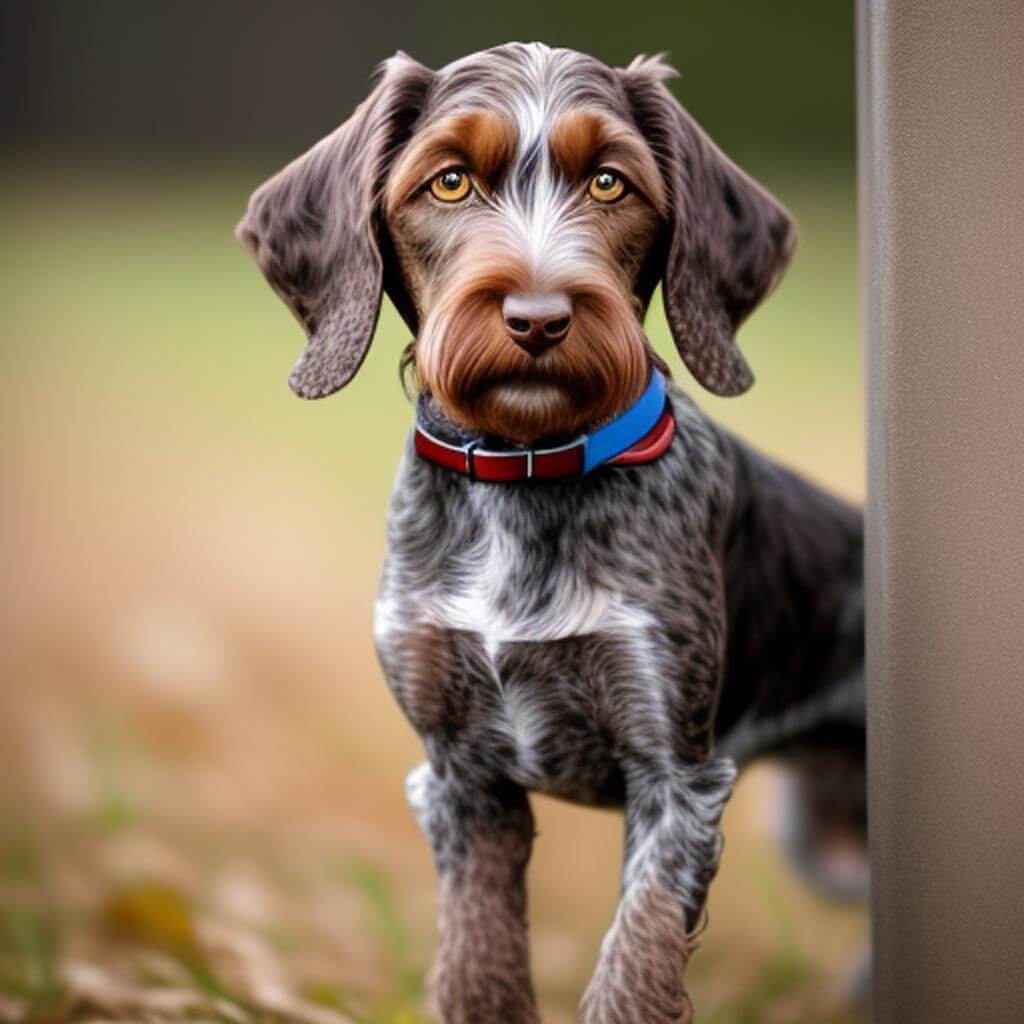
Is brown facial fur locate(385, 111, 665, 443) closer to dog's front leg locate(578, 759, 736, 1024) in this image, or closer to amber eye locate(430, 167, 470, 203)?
amber eye locate(430, 167, 470, 203)

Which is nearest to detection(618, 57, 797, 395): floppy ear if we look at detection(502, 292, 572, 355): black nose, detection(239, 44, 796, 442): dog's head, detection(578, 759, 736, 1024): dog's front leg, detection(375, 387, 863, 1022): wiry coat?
detection(239, 44, 796, 442): dog's head

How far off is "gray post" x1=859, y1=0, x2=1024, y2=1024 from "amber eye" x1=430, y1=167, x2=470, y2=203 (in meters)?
0.60

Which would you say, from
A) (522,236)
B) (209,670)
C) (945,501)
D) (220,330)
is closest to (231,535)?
(209,670)

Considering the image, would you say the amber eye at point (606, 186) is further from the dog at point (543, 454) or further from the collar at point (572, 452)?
the collar at point (572, 452)

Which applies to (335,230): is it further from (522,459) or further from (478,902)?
(478,902)

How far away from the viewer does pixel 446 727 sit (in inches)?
76.4

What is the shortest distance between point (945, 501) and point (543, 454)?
Result: 586 mm

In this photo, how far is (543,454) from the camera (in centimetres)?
184

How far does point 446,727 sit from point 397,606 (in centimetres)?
19

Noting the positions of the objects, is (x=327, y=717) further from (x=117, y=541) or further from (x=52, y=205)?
(x=52, y=205)

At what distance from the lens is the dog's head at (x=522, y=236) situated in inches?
65.6

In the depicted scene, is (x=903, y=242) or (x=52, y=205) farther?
(x=52, y=205)

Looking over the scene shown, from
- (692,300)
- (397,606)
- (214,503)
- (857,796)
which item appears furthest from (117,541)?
(857,796)

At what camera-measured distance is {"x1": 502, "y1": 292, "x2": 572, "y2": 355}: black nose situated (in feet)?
5.33
